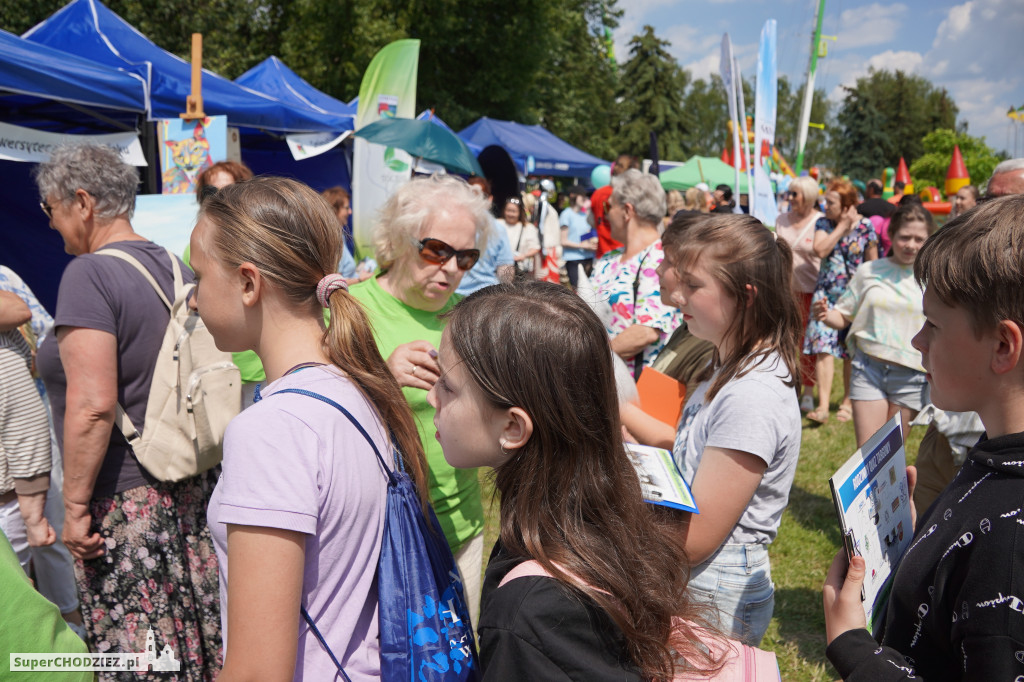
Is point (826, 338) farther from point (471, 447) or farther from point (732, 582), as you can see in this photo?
point (471, 447)

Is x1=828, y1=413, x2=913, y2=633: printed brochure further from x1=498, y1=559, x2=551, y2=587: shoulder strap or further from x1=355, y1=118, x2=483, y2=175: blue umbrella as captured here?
x1=355, y1=118, x2=483, y2=175: blue umbrella

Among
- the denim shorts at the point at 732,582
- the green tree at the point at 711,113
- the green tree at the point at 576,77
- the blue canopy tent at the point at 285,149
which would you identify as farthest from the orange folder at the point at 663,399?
the green tree at the point at 711,113

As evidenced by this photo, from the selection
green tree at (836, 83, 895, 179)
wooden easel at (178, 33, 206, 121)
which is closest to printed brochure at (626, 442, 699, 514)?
wooden easel at (178, 33, 206, 121)

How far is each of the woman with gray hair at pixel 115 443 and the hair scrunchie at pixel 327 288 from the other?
3.97 ft

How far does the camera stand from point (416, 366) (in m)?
1.74

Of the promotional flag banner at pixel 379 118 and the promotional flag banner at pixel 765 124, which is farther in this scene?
the promotional flag banner at pixel 379 118

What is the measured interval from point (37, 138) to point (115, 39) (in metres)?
3.20

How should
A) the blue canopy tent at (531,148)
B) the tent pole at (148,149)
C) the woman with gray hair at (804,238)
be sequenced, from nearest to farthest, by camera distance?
the tent pole at (148,149) → the woman with gray hair at (804,238) → the blue canopy tent at (531,148)

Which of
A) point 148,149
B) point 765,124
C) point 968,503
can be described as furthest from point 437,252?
point 765,124

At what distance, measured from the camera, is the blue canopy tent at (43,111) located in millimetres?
4836

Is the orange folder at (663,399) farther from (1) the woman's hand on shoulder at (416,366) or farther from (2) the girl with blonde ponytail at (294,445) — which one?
(2) the girl with blonde ponytail at (294,445)

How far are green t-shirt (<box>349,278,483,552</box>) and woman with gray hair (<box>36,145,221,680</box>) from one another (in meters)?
0.80

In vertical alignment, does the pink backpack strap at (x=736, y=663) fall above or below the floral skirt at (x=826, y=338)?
above

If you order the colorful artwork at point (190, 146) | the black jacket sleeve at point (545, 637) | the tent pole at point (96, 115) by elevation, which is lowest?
the black jacket sleeve at point (545, 637)
